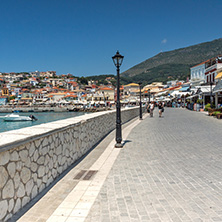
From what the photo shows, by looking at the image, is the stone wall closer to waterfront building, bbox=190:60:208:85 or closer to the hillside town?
the hillside town

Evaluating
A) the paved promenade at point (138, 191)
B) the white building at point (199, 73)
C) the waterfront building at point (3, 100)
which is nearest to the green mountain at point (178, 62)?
the waterfront building at point (3, 100)

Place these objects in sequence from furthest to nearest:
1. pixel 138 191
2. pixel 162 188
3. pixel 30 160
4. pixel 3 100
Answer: pixel 3 100
pixel 162 188
pixel 138 191
pixel 30 160

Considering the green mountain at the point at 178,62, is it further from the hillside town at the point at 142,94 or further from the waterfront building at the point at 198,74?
the waterfront building at the point at 198,74

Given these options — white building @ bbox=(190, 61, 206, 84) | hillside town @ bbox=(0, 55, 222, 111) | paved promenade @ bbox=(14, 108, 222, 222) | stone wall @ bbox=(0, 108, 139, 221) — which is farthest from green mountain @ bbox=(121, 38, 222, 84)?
stone wall @ bbox=(0, 108, 139, 221)

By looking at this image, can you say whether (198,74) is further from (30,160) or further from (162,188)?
(30,160)

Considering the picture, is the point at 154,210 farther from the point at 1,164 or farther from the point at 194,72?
the point at 194,72

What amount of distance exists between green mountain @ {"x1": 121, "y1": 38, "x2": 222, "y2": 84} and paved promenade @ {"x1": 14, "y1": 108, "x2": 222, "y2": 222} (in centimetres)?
15238

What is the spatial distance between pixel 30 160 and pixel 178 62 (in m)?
190

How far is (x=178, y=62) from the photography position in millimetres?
181125

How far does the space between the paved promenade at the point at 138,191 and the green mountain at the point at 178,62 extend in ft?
500

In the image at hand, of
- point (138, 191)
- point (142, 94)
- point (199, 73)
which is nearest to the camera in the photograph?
point (138, 191)

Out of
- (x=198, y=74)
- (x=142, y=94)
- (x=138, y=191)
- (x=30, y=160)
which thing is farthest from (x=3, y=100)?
(x=138, y=191)

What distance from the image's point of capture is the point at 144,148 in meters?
7.74

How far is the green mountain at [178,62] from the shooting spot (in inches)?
6181
